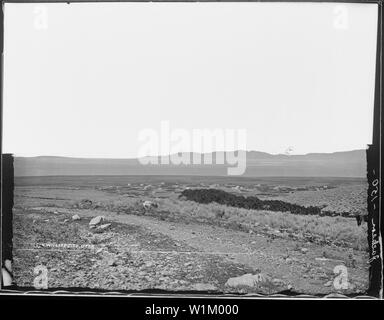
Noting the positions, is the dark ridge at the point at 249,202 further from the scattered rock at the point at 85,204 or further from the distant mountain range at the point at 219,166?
the scattered rock at the point at 85,204

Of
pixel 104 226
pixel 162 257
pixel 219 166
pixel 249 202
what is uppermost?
pixel 219 166

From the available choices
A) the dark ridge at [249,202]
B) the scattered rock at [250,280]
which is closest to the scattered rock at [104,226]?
the dark ridge at [249,202]

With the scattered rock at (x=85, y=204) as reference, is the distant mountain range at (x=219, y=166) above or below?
above

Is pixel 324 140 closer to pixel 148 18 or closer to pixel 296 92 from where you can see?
pixel 296 92

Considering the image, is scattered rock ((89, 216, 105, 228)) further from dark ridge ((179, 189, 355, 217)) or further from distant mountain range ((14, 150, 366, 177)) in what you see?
dark ridge ((179, 189, 355, 217))

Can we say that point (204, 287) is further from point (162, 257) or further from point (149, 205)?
point (149, 205)

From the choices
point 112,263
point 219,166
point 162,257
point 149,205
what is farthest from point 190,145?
point 112,263

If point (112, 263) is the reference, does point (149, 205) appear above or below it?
above

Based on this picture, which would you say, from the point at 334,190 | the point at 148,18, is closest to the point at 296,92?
the point at 334,190
